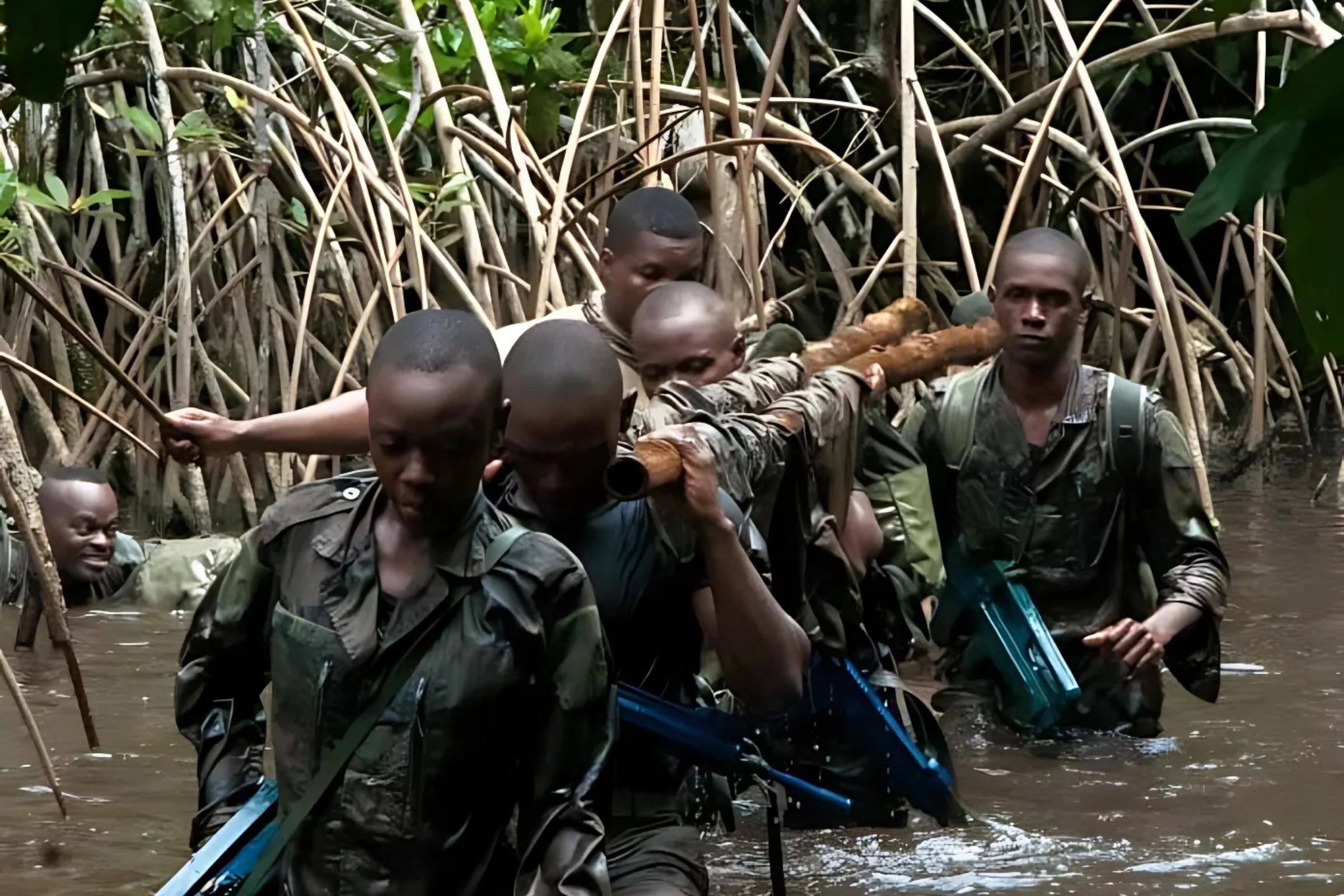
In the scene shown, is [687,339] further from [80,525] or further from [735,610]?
[80,525]

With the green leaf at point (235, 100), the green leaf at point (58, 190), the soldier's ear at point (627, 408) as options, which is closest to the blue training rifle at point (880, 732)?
the soldier's ear at point (627, 408)

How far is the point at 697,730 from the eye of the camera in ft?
8.48

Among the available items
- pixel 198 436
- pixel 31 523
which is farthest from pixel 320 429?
pixel 31 523

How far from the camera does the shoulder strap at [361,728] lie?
2084 mm

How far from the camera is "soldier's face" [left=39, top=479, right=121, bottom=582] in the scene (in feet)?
17.2

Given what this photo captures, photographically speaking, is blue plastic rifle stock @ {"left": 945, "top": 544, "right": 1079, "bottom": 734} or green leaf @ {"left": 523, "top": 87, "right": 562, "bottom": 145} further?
green leaf @ {"left": 523, "top": 87, "right": 562, "bottom": 145}

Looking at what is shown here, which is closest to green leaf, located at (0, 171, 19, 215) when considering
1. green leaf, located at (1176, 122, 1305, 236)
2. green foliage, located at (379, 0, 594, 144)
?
green foliage, located at (379, 0, 594, 144)

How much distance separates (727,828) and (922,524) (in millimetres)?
1088

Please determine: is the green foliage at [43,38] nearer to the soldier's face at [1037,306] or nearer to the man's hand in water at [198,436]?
the man's hand in water at [198,436]

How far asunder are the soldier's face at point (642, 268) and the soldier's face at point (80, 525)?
229 centimetres

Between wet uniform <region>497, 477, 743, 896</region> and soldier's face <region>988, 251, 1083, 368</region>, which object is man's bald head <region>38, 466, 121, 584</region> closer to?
soldier's face <region>988, 251, 1083, 368</region>

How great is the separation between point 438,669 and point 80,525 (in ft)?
11.3

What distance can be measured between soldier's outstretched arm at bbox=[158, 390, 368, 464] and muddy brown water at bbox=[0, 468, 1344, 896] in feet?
2.50

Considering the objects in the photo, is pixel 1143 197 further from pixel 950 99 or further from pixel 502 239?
pixel 502 239
